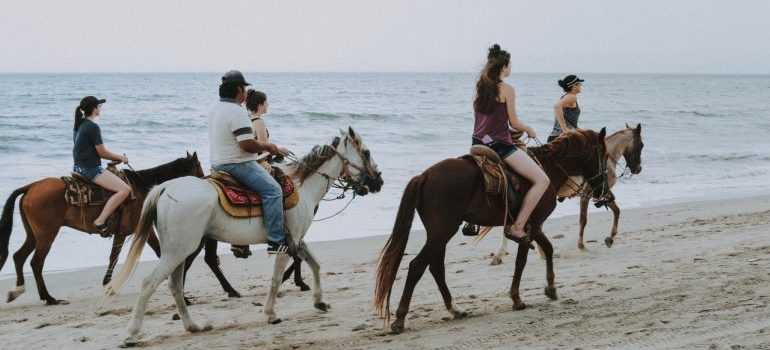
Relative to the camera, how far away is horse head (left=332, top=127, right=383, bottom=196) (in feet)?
25.1

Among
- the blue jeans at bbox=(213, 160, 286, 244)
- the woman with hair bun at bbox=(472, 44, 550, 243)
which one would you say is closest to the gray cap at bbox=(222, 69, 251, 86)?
the blue jeans at bbox=(213, 160, 286, 244)

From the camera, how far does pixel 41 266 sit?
8.66 m

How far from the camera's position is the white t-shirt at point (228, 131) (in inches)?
266

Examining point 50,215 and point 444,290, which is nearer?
point 444,290

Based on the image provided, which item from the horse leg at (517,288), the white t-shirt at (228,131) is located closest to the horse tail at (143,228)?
the white t-shirt at (228,131)

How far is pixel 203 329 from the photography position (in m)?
7.00

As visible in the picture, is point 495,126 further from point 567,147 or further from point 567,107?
point 567,107

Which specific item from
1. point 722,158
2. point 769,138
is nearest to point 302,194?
point 722,158

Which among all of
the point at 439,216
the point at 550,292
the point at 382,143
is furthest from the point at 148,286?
the point at 382,143

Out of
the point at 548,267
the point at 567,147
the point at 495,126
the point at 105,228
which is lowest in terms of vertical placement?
the point at 105,228

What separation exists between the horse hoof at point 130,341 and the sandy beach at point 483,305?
0.37ft

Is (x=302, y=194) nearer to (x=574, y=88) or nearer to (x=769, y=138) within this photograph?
(x=574, y=88)

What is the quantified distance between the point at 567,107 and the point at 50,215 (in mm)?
6233

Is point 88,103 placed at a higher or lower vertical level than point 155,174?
higher
